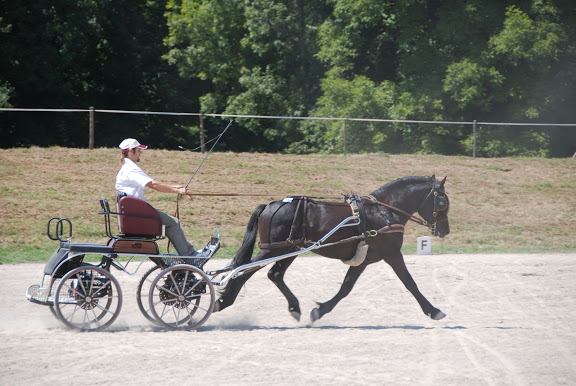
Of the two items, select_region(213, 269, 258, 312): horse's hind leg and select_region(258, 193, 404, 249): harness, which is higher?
select_region(258, 193, 404, 249): harness

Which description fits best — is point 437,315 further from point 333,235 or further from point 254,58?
point 254,58

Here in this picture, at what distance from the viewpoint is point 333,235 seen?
852cm

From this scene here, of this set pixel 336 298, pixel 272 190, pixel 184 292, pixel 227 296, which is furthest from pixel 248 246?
pixel 272 190

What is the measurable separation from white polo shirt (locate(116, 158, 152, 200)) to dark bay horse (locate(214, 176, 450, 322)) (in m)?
1.35

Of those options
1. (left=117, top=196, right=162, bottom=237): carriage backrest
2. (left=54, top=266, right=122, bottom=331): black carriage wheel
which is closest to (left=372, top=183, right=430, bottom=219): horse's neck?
(left=117, top=196, right=162, bottom=237): carriage backrest

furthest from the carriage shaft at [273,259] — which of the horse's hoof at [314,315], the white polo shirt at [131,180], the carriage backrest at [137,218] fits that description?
the white polo shirt at [131,180]

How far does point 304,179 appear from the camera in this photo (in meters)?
20.0

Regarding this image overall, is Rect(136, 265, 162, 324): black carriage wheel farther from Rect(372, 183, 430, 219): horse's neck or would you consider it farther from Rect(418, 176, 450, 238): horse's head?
Rect(418, 176, 450, 238): horse's head

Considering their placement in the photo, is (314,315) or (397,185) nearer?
(314,315)

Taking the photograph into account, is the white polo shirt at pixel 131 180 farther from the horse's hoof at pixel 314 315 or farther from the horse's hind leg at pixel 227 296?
the horse's hoof at pixel 314 315

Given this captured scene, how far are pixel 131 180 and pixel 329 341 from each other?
2.62 meters

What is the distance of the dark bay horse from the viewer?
8367 millimetres

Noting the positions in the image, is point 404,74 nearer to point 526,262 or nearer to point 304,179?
point 304,179

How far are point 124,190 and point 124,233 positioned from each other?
45 centimetres
